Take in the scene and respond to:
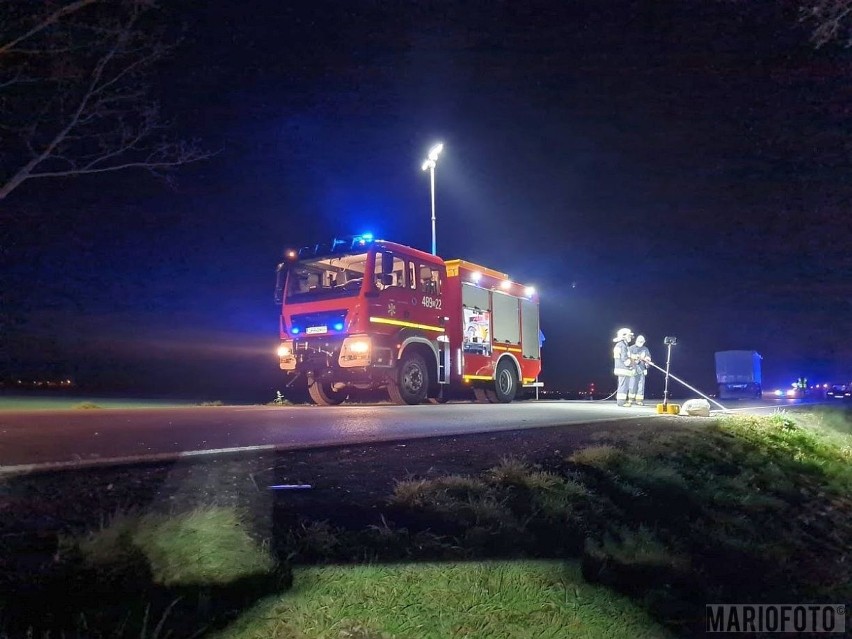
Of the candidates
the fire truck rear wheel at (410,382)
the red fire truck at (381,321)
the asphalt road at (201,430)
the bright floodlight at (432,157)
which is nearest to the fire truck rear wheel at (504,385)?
the red fire truck at (381,321)

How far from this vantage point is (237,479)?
5195 millimetres

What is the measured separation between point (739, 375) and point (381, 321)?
103ft

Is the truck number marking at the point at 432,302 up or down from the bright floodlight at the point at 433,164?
down

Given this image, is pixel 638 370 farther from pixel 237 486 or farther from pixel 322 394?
pixel 237 486

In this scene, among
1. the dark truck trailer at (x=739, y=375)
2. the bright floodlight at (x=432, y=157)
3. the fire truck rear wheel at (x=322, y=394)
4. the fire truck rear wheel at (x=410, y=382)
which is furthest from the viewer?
the dark truck trailer at (x=739, y=375)

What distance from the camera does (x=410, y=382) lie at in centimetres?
1445

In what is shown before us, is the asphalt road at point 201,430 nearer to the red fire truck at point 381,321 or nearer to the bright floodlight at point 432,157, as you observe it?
the red fire truck at point 381,321

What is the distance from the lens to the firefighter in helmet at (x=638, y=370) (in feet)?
53.7

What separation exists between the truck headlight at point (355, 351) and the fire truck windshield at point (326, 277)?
944mm

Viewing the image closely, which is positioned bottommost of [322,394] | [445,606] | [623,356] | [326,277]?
[445,606]

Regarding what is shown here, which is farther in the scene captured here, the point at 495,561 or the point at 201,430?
the point at 201,430

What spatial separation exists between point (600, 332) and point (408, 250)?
42476mm

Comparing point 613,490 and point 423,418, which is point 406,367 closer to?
point 423,418

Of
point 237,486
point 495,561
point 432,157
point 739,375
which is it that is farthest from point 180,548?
point 739,375
